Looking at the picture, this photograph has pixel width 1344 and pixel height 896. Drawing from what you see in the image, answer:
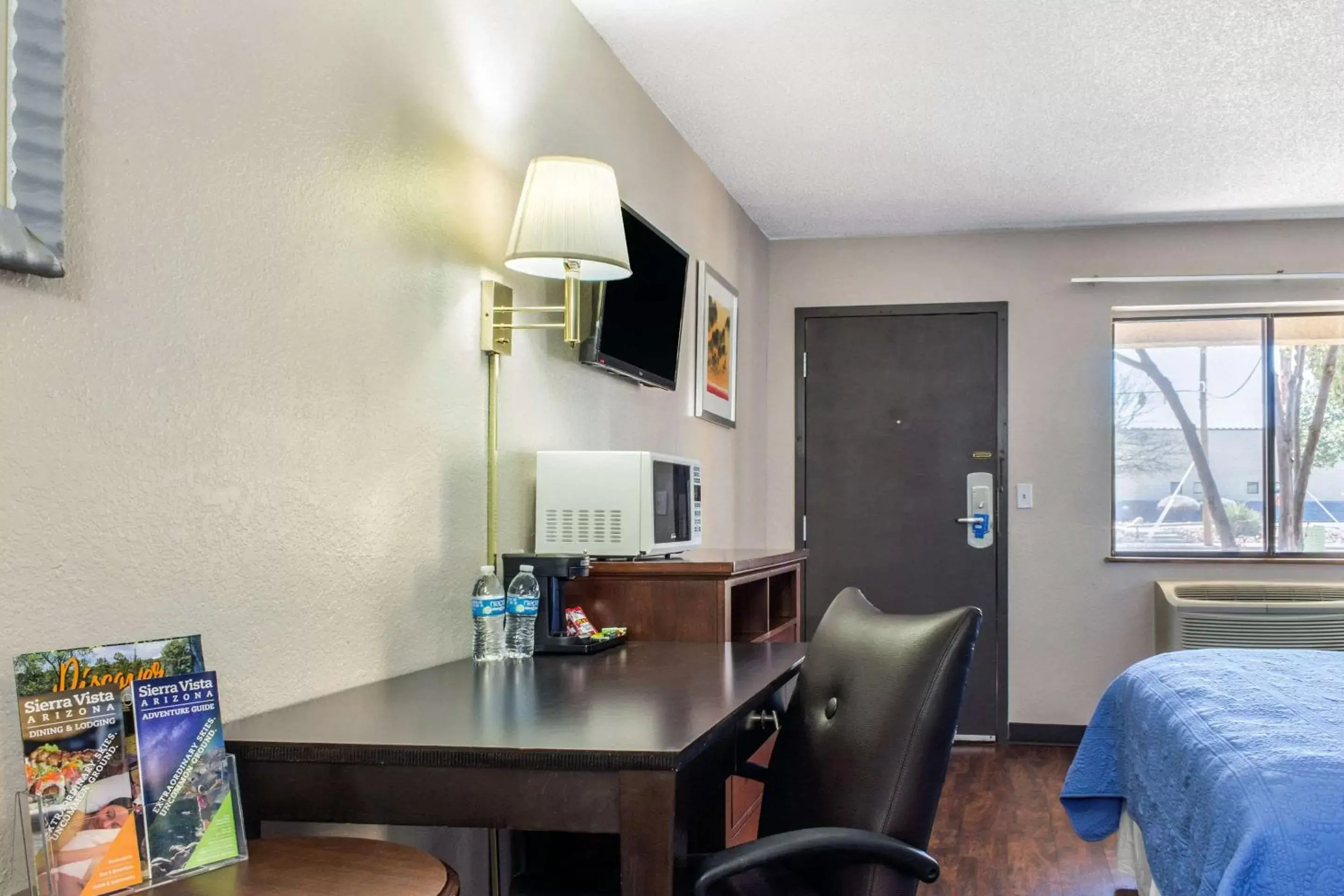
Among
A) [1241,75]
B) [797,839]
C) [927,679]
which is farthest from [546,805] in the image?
[1241,75]

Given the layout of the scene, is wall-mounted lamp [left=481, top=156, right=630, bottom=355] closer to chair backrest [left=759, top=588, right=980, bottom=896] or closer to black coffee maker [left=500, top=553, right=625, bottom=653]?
black coffee maker [left=500, top=553, right=625, bottom=653]

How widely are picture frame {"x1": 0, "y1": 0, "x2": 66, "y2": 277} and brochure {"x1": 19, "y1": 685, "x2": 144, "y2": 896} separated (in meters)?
0.45

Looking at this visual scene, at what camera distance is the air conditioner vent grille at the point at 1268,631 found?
4734 millimetres

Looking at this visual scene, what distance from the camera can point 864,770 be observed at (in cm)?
154

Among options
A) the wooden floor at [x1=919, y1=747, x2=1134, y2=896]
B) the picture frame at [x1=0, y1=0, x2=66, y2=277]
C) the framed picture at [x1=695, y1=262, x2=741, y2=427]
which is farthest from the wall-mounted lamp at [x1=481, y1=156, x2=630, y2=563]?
the framed picture at [x1=695, y1=262, x2=741, y2=427]

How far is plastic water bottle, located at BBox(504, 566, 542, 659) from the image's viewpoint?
6.95 feet

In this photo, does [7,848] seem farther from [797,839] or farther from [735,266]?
[735,266]

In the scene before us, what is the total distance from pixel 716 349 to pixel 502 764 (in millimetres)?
3208

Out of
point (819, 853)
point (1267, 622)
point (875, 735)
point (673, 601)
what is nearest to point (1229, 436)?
point (1267, 622)

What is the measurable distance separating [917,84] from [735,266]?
1.49 meters

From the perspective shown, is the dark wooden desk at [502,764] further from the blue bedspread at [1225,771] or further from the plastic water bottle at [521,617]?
the blue bedspread at [1225,771]

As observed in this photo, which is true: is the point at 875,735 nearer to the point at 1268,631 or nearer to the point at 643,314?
the point at 643,314

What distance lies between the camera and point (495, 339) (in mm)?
2406

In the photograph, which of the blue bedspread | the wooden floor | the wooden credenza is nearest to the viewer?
the blue bedspread
